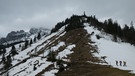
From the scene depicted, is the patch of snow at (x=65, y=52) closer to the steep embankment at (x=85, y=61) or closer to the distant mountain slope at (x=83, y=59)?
the distant mountain slope at (x=83, y=59)

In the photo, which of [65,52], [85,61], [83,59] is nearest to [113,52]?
[83,59]

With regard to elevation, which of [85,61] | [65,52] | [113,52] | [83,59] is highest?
[65,52]

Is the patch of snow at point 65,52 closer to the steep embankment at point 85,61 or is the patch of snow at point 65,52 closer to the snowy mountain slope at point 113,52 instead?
the steep embankment at point 85,61

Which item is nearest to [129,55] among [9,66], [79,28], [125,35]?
[125,35]

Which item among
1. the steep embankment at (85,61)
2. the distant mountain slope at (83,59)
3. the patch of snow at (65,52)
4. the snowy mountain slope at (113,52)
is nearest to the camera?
the steep embankment at (85,61)

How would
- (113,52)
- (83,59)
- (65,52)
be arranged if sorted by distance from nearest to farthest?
(83,59), (113,52), (65,52)

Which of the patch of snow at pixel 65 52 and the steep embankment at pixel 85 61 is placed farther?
the patch of snow at pixel 65 52

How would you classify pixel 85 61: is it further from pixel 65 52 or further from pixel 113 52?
pixel 65 52

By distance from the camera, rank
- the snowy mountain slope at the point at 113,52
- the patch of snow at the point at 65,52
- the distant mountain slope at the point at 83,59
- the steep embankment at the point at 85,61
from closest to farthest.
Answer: the steep embankment at the point at 85,61 → the distant mountain slope at the point at 83,59 → the snowy mountain slope at the point at 113,52 → the patch of snow at the point at 65,52

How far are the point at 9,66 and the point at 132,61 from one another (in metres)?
89.7

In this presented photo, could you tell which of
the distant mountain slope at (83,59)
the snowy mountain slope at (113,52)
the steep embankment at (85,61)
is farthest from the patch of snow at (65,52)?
the snowy mountain slope at (113,52)

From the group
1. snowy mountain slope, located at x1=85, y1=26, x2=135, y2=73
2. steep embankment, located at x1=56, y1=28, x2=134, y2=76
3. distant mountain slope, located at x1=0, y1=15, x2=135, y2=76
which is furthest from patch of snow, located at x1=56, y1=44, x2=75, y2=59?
snowy mountain slope, located at x1=85, y1=26, x2=135, y2=73


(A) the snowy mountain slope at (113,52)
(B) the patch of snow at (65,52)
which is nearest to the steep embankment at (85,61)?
(B) the patch of snow at (65,52)

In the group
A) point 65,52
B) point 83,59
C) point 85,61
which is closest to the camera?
point 85,61
